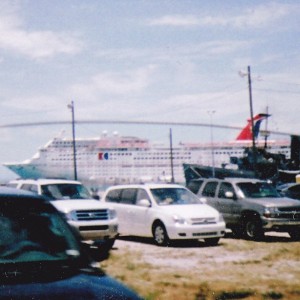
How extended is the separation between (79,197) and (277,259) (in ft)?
17.1

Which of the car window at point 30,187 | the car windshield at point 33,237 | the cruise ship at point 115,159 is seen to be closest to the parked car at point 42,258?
the car windshield at point 33,237

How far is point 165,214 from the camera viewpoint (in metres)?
13.1

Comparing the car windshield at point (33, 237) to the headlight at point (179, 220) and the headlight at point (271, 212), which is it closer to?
the headlight at point (179, 220)

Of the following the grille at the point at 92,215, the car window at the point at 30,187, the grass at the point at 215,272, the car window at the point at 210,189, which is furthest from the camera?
the car window at the point at 210,189

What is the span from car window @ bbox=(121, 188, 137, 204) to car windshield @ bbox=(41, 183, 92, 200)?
5.26 feet

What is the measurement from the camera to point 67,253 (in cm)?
392

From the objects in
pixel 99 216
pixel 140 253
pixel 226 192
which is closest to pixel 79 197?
pixel 99 216

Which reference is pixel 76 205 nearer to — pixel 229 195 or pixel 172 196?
pixel 172 196

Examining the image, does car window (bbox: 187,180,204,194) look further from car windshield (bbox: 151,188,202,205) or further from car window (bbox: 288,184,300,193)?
car window (bbox: 288,184,300,193)

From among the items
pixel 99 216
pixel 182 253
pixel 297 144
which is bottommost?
pixel 182 253

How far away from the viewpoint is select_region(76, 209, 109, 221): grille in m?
11.6

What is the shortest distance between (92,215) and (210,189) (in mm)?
5782

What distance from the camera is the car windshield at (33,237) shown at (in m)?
3.75

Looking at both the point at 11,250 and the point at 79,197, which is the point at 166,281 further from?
the point at 79,197
